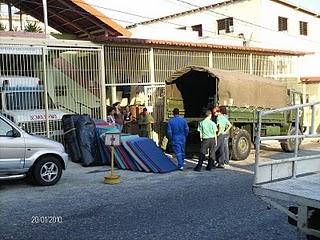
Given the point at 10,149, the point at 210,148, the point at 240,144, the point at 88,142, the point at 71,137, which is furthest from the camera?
the point at 240,144

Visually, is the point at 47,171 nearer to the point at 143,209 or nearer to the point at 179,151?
the point at 143,209

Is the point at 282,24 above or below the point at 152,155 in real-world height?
above

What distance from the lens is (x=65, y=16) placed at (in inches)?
669

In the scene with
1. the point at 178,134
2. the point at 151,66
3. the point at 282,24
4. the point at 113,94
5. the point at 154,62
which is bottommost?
the point at 178,134

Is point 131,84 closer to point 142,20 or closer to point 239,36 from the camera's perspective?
point 239,36

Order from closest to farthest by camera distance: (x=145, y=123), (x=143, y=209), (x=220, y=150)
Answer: (x=143, y=209) → (x=220, y=150) → (x=145, y=123)

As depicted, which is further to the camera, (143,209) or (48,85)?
(48,85)

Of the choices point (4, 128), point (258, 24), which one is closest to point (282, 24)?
point (258, 24)

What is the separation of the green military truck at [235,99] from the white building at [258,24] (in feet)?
31.9

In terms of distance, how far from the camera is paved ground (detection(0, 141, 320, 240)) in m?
6.26

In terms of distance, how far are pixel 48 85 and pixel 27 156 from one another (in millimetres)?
4775

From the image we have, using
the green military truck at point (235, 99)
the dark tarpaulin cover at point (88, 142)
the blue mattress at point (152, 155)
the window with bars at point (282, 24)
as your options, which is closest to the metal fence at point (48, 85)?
the dark tarpaulin cover at point (88, 142)

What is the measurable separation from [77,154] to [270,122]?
624cm

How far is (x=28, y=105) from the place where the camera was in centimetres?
1337
